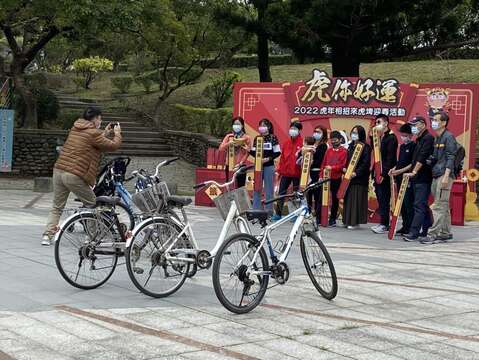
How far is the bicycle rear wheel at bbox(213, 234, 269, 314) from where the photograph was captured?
5.95m

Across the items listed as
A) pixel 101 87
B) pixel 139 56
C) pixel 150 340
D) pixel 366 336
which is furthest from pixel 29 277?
pixel 101 87

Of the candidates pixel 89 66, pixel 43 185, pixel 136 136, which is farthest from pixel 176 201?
pixel 89 66

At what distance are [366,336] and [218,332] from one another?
3.60ft

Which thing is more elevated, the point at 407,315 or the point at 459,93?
the point at 459,93

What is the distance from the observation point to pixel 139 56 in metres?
32.3

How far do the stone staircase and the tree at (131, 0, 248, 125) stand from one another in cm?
102

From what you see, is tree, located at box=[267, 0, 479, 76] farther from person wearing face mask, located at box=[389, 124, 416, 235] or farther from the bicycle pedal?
the bicycle pedal

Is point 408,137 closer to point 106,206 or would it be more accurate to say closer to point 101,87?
point 106,206

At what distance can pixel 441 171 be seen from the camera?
35.7 feet

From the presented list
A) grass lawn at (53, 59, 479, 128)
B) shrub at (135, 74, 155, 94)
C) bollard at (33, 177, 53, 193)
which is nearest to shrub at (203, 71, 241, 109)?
grass lawn at (53, 59, 479, 128)

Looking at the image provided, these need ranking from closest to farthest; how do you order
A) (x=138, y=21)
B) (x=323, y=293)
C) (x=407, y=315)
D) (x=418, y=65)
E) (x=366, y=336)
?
(x=366, y=336), (x=407, y=315), (x=323, y=293), (x=138, y=21), (x=418, y=65)

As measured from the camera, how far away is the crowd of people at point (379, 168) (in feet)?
36.0

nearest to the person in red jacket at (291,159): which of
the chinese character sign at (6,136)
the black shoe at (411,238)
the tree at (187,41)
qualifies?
the black shoe at (411,238)

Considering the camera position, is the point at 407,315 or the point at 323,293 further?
the point at 323,293
